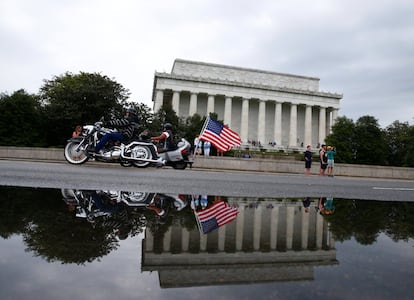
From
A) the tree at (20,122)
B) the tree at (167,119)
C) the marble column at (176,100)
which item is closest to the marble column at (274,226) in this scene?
the tree at (167,119)

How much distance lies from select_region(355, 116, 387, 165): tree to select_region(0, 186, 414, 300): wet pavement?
2068 inches

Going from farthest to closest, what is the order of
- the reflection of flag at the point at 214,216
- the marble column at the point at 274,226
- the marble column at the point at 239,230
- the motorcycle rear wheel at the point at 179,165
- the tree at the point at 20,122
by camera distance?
the tree at the point at 20,122 < the motorcycle rear wheel at the point at 179,165 < the reflection of flag at the point at 214,216 < the marble column at the point at 274,226 < the marble column at the point at 239,230

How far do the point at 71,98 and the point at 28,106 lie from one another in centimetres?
659

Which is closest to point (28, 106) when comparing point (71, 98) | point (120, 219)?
point (71, 98)

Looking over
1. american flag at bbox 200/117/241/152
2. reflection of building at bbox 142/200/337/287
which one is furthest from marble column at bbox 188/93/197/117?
reflection of building at bbox 142/200/337/287

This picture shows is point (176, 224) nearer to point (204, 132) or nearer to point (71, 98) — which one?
point (204, 132)

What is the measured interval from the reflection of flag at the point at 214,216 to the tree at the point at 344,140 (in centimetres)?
4955

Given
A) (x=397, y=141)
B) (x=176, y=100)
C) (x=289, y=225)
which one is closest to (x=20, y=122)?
(x=176, y=100)

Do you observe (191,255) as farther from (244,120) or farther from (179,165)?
(244,120)

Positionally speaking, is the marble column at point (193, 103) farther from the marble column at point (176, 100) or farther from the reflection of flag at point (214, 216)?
the reflection of flag at point (214, 216)

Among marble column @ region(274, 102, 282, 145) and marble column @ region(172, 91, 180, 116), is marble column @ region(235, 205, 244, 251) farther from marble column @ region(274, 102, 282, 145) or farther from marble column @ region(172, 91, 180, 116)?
marble column @ region(274, 102, 282, 145)

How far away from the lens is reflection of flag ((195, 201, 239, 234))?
8.20 ft

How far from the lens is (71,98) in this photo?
3030cm

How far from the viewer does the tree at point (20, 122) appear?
1284 inches
